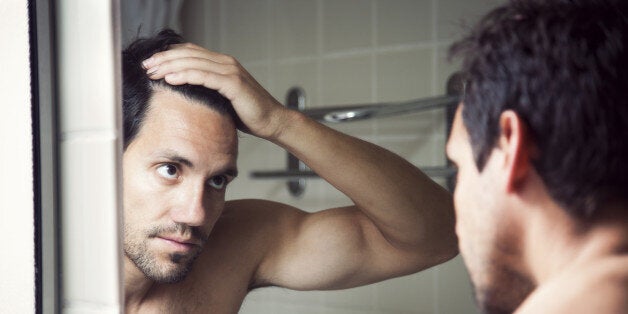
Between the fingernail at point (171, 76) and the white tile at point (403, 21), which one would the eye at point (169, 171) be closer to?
the fingernail at point (171, 76)

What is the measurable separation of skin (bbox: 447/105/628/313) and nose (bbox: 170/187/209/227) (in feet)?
1.10

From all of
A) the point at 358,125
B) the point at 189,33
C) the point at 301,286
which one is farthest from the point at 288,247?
the point at 189,33

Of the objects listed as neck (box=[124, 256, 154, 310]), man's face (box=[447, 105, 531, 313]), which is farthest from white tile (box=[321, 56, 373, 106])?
neck (box=[124, 256, 154, 310])

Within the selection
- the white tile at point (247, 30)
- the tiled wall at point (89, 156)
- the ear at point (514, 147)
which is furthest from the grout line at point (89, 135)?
the ear at point (514, 147)

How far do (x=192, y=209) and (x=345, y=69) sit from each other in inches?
10.2

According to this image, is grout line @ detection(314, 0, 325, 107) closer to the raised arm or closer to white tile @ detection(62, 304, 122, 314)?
the raised arm

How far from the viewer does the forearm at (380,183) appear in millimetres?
651

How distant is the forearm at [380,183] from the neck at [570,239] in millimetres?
100

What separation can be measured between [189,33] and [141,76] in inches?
3.3

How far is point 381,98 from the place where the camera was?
69 cm

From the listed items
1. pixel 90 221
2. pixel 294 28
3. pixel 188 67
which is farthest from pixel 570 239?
pixel 90 221

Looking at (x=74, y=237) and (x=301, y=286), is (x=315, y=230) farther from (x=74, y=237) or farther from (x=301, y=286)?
(x=74, y=237)

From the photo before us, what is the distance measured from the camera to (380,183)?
2.31ft

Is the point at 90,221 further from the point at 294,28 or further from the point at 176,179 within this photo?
the point at 294,28
